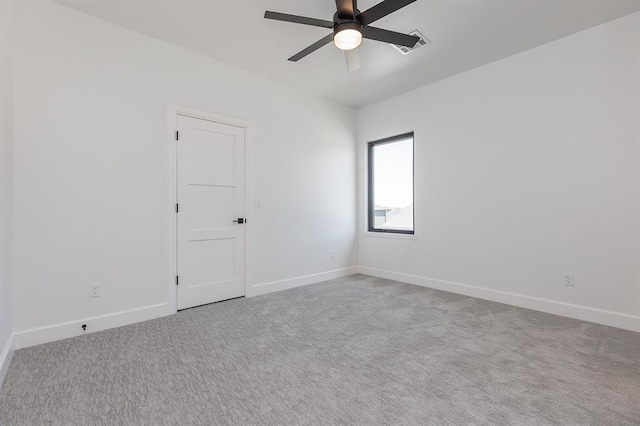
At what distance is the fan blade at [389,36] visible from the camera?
2275 millimetres

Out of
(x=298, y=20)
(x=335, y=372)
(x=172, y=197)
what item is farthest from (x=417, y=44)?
(x=335, y=372)

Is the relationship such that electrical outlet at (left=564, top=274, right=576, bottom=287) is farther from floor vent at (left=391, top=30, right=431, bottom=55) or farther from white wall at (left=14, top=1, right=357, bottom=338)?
white wall at (left=14, top=1, right=357, bottom=338)

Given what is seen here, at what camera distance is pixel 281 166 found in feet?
13.6

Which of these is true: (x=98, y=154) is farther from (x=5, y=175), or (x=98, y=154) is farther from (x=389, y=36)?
(x=389, y=36)

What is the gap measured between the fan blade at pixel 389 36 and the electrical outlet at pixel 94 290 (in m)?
3.11

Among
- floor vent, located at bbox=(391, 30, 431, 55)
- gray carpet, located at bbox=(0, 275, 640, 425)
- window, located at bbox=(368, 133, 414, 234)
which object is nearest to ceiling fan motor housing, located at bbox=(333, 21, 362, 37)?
floor vent, located at bbox=(391, 30, 431, 55)

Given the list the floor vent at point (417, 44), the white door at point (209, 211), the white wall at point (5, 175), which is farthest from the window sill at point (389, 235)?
the white wall at point (5, 175)

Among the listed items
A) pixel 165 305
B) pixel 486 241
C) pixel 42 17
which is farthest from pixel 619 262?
pixel 42 17

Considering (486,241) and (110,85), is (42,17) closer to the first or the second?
(110,85)

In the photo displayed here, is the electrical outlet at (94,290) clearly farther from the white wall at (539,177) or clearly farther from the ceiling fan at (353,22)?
the white wall at (539,177)

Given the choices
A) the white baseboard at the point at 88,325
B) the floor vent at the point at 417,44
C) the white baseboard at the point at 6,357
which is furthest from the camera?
the floor vent at the point at 417,44

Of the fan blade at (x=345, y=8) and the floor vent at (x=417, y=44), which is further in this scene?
the floor vent at (x=417, y=44)

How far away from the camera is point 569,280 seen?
9.94 feet

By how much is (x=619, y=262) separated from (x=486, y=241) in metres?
1.14
